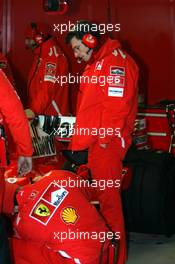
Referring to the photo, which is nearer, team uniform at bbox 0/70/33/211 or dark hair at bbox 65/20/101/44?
team uniform at bbox 0/70/33/211

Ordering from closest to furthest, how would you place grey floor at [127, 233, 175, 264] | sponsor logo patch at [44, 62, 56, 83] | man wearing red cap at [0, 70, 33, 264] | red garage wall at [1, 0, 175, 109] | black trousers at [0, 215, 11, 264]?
black trousers at [0, 215, 11, 264] < man wearing red cap at [0, 70, 33, 264] < grey floor at [127, 233, 175, 264] < sponsor logo patch at [44, 62, 56, 83] < red garage wall at [1, 0, 175, 109]

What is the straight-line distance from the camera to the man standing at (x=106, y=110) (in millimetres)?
3404

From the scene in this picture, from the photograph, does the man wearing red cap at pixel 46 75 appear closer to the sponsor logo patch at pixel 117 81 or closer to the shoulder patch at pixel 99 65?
the shoulder patch at pixel 99 65

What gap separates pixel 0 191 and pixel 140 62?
108 inches

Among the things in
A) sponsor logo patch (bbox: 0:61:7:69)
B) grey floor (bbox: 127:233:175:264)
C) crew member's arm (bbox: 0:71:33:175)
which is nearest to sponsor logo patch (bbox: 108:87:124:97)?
crew member's arm (bbox: 0:71:33:175)

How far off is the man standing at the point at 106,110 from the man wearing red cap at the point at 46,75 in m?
1.01

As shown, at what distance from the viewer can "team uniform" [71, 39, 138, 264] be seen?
11.2 feet

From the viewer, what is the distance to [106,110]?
11.2 feet

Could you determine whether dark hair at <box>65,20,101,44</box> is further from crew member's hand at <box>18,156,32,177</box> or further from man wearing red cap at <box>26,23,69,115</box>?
man wearing red cap at <box>26,23,69,115</box>

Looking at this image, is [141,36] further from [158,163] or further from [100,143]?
[100,143]

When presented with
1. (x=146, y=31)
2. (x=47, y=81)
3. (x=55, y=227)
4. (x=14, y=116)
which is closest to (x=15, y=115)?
(x=14, y=116)

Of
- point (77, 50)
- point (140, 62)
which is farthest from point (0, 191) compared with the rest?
point (140, 62)

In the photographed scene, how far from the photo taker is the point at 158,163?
3.92m

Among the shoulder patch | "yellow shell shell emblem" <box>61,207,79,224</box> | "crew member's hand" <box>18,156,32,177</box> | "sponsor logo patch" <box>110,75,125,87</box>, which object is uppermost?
the shoulder patch
